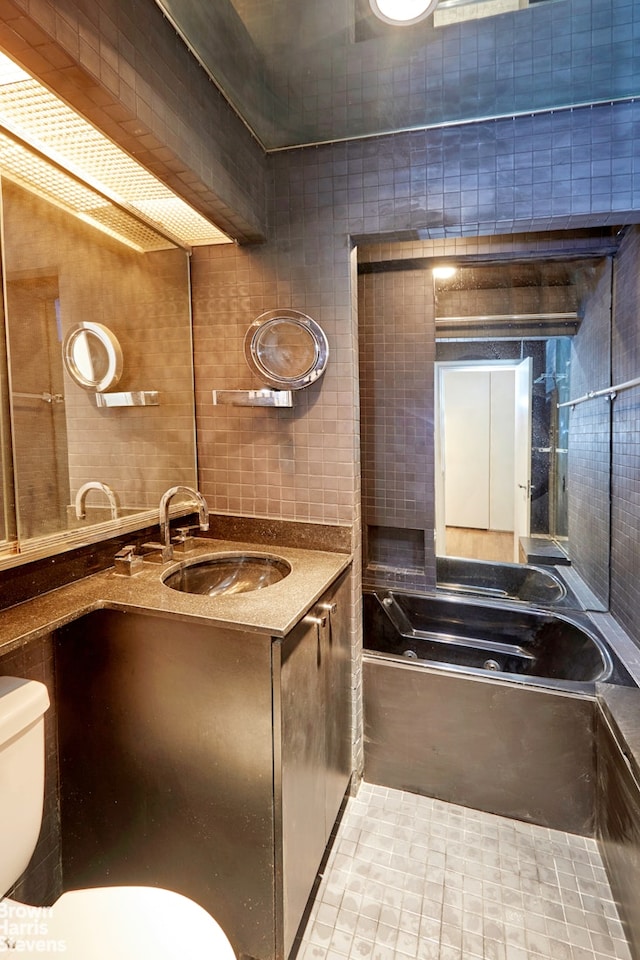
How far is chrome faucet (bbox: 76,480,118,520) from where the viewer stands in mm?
1589

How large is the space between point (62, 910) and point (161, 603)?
0.63m

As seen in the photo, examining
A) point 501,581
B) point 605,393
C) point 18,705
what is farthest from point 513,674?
point 18,705

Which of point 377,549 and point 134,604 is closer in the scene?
point 134,604

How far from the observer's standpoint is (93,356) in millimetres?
1704

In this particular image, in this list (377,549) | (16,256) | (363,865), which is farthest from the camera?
(377,549)

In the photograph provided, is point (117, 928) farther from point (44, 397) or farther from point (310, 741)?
point (44, 397)

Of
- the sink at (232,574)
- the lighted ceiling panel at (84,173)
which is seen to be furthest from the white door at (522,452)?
the lighted ceiling panel at (84,173)

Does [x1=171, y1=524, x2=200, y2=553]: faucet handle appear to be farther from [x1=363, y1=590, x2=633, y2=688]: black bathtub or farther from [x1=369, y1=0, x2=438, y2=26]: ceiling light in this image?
[x1=369, y1=0, x2=438, y2=26]: ceiling light

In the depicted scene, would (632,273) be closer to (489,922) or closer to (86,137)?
(86,137)

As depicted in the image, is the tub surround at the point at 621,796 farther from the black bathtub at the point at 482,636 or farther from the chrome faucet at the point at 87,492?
Result: the chrome faucet at the point at 87,492

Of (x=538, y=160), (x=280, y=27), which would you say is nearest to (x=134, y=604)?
(x=280, y=27)

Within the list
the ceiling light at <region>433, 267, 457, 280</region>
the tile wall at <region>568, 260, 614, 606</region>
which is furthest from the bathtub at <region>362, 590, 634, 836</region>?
the ceiling light at <region>433, 267, 457, 280</region>

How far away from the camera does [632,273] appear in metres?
1.95

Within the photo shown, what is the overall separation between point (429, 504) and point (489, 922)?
1.74m
